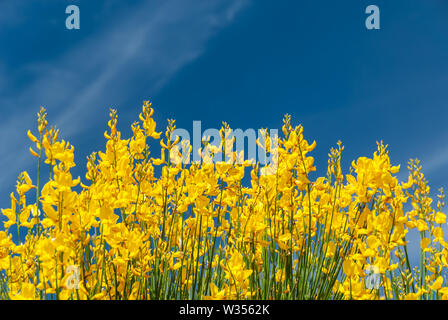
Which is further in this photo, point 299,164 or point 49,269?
point 299,164

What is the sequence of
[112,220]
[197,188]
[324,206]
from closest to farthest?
1. [112,220]
2. [197,188]
3. [324,206]

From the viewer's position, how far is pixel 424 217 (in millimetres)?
2500

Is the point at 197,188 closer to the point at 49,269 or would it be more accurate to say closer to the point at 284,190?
the point at 284,190

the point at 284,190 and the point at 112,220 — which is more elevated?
the point at 284,190

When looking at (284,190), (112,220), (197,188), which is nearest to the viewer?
(112,220)

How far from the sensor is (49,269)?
1773 millimetres
